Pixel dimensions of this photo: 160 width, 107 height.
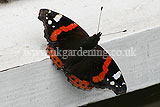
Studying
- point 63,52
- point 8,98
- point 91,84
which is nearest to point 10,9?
point 63,52

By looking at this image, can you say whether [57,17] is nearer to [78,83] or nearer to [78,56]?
[78,56]

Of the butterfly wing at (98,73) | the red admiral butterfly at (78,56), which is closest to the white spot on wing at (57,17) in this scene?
the red admiral butterfly at (78,56)

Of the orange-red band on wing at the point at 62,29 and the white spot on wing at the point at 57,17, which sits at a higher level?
the white spot on wing at the point at 57,17

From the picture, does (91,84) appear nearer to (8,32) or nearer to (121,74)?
(121,74)

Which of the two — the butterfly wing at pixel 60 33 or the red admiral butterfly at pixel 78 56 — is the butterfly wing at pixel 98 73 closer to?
the red admiral butterfly at pixel 78 56

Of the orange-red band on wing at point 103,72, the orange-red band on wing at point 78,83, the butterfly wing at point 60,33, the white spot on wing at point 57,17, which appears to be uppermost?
the white spot on wing at point 57,17

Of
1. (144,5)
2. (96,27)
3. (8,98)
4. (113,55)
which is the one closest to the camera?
(8,98)

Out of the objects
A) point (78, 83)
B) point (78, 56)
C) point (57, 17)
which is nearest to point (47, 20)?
point (57, 17)
